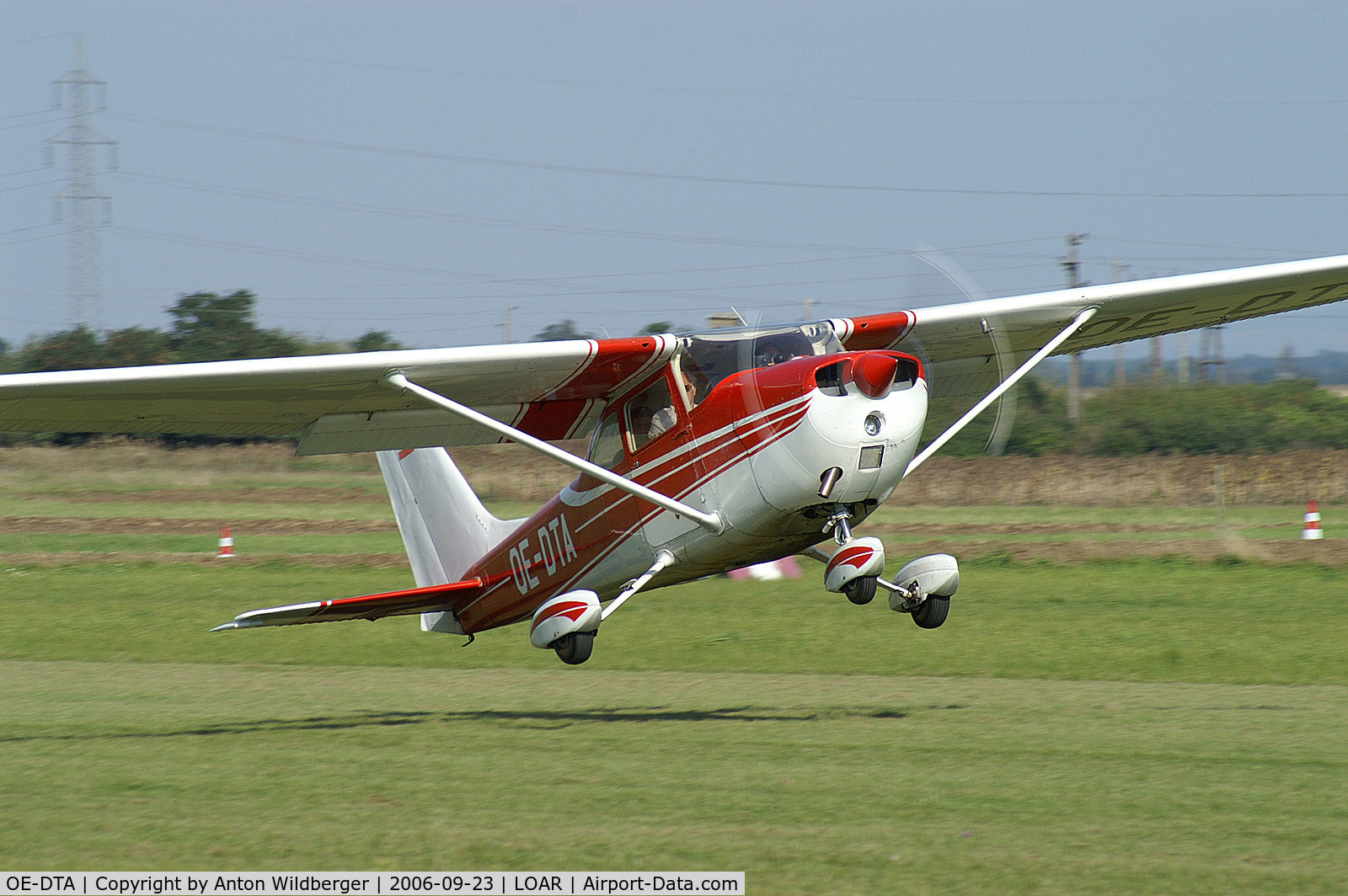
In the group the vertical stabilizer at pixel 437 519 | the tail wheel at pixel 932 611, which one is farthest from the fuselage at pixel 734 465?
the vertical stabilizer at pixel 437 519

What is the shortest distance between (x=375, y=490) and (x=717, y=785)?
31.2 m

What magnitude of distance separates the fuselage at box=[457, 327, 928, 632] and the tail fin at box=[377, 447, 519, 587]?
1499 mm

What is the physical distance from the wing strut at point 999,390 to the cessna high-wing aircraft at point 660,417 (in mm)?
30

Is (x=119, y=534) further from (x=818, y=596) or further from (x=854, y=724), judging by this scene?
(x=854, y=724)

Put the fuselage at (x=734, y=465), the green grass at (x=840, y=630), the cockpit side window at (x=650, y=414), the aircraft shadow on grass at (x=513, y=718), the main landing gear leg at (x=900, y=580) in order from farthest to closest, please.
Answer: the green grass at (x=840, y=630) → the aircraft shadow on grass at (x=513, y=718) → the cockpit side window at (x=650, y=414) → the main landing gear leg at (x=900, y=580) → the fuselage at (x=734, y=465)

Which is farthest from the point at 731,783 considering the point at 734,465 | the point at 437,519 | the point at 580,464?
the point at 437,519

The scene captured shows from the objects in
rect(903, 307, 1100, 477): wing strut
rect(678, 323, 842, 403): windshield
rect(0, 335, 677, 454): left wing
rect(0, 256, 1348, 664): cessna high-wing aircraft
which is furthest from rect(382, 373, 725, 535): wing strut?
rect(903, 307, 1100, 477): wing strut

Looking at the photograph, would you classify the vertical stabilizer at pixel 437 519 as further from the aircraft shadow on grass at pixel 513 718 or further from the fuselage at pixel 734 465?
the aircraft shadow on grass at pixel 513 718

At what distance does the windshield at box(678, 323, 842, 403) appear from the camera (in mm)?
9312

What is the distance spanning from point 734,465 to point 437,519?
5.08 meters

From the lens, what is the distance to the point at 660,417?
10.2 metres

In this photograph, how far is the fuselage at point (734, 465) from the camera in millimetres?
8711

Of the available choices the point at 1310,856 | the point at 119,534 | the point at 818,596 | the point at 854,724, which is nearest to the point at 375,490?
the point at 119,534

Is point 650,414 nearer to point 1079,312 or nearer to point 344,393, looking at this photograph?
point 344,393
